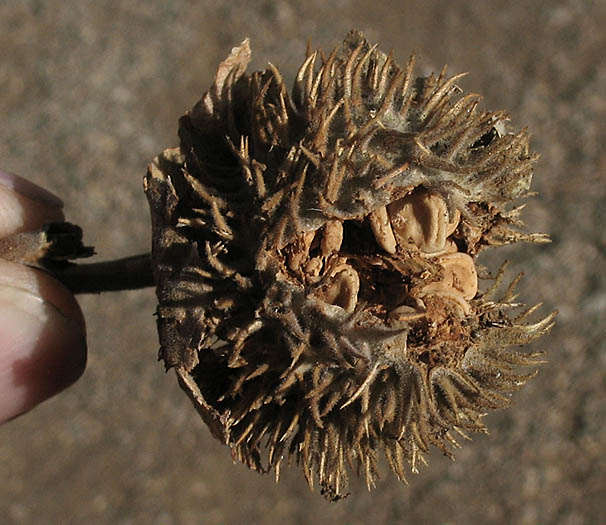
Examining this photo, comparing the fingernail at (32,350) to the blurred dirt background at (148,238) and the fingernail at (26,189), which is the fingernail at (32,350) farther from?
the blurred dirt background at (148,238)

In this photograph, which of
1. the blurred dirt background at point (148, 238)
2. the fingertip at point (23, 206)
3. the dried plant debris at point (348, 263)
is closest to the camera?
the dried plant debris at point (348, 263)

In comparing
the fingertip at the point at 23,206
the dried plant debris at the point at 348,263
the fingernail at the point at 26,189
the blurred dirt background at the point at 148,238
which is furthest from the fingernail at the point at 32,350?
the blurred dirt background at the point at 148,238

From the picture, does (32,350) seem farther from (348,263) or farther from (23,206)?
(348,263)

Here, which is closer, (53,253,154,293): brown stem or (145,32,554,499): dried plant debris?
(145,32,554,499): dried plant debris

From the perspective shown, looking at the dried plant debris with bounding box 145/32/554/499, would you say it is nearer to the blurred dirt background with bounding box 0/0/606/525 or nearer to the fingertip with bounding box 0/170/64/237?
the fingertip with bounding box 0/170/64/237

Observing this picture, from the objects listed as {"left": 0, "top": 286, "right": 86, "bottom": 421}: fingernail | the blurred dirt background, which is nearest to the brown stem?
{"left": 0, "top": 286, "right": 86, "bottom": 421}: fingernail

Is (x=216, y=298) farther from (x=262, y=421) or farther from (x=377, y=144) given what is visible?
(x=377, y=144)

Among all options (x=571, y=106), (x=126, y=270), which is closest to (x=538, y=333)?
(x=126, y=270)
